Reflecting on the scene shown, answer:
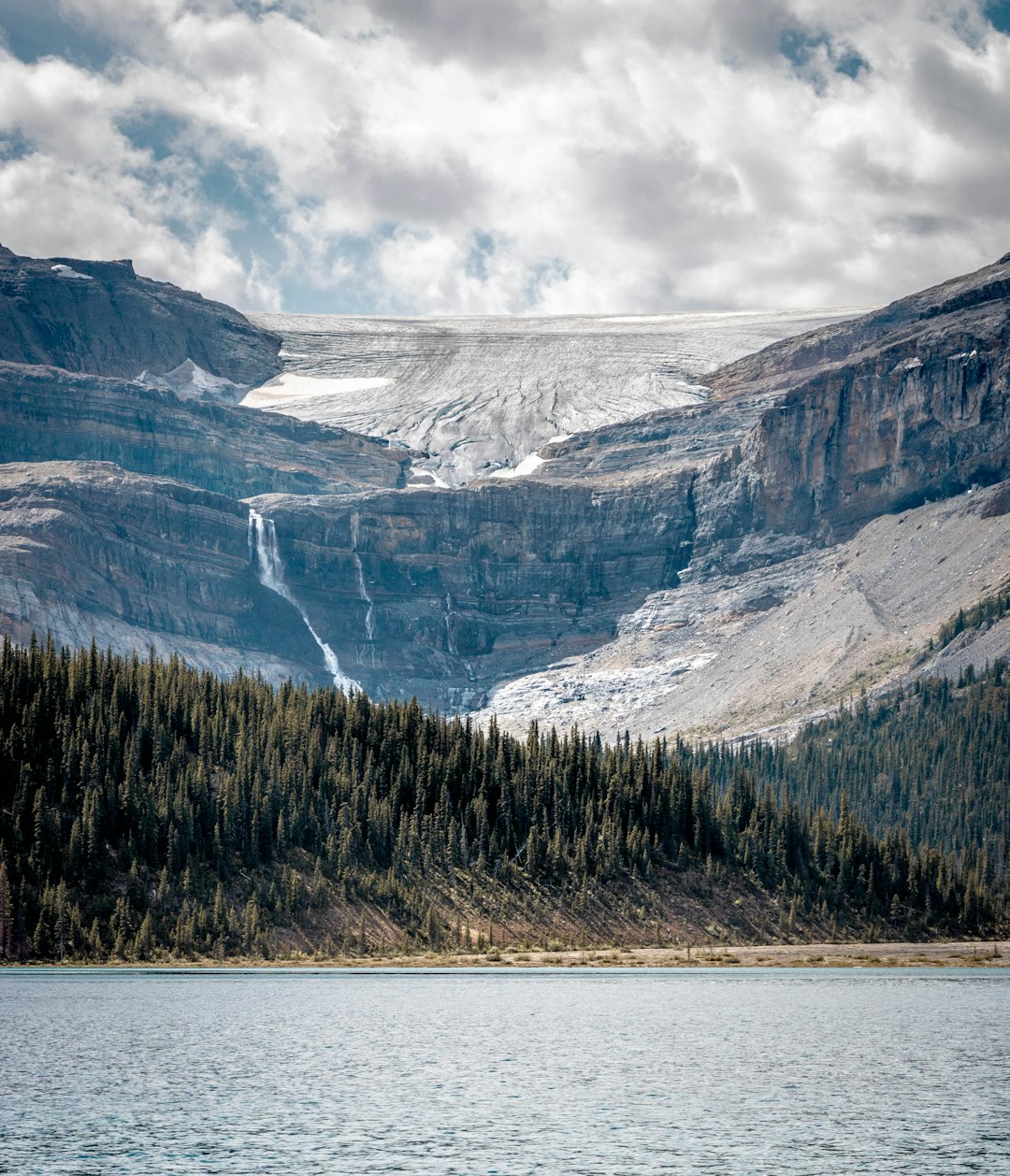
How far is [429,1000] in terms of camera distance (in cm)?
11625

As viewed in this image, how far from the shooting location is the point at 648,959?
16062 cm

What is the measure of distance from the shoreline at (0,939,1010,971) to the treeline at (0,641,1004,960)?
2.70m

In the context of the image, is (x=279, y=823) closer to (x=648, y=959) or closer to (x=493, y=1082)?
(x=648, y=959)

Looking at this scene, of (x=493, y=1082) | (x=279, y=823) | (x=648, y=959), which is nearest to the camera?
(x=493, y=1082)

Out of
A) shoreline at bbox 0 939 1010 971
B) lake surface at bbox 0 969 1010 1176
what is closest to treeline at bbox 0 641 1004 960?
shoreline at bbox 0 939 1010 971

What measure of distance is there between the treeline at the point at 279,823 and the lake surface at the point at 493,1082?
1881 centimetres

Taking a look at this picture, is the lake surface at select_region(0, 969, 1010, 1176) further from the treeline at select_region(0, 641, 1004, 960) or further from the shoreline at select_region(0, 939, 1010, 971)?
the treeline at select_region(0, 641, 1004, 960)

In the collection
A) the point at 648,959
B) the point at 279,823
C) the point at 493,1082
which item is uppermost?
the point at 279,823

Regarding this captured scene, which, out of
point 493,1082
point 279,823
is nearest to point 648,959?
point 279,823

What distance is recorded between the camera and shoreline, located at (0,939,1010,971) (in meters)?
142

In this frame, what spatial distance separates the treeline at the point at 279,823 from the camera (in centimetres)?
14162

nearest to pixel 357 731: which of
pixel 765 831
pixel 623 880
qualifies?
pixel 623 880

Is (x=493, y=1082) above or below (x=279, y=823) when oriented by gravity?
below

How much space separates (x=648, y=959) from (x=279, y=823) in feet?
124
